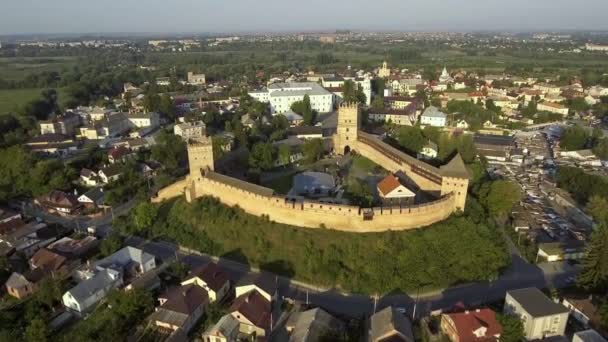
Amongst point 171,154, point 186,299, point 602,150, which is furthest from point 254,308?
point 602,150

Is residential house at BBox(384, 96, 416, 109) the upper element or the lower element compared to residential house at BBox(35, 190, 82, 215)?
upper

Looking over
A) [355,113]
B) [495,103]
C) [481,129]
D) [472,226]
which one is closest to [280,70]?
[495,103]

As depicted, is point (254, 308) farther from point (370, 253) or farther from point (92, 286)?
point (92, 286)

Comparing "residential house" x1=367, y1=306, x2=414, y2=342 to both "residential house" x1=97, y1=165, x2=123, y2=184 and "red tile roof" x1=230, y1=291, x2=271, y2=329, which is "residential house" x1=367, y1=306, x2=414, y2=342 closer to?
"red tile roof" x1=230, y1=291, x2=271, y2=329

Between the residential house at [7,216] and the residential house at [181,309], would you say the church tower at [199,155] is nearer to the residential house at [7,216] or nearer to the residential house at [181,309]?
the residential house at [181,309]

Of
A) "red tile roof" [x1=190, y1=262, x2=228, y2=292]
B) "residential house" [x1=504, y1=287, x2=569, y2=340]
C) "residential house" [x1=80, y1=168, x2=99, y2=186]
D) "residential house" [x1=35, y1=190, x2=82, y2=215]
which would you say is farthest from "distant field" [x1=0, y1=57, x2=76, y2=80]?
"residential house" [x1=504, y1=287, x2=569, y2=340]

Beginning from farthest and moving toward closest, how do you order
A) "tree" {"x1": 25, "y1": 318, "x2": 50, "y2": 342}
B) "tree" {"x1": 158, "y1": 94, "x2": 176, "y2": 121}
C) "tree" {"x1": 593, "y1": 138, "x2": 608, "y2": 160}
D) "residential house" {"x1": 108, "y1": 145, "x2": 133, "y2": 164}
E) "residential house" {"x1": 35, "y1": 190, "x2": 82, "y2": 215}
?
"tree" {"x1": 158, "y1": 94, "x2": 176, "y2": 121}, "tree" {"x1": 593, "y1": 138, "x2": 608, "y2": 160}, "residential house" {"x1": 108, "y1": 145, "x2": 133, "y2": 164}, "residential house" {"x1": 35, "y1": 190, "x2": 82, "y2": 215}, "tree" {"x1": 25, "y1": 318, "x2": 50, "y2": 342}
